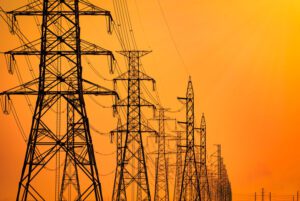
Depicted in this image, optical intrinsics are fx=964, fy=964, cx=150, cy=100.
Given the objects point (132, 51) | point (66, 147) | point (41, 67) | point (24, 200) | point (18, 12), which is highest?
point (132, 51)

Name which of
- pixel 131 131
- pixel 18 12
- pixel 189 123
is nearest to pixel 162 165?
pixel 189 123

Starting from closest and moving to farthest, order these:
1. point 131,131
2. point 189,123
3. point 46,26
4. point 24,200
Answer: point 24,200, point 46,26, point 131,131, point 189,123

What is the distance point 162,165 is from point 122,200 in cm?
2301

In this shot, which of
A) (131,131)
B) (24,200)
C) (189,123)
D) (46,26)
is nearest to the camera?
Result: (24,200)

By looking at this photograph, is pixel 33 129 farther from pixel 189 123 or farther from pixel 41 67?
pixel 189 123

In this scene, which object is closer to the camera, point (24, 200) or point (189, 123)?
point (24, 200)

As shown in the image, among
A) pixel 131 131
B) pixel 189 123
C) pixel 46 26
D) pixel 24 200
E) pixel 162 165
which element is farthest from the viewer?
pixel 162 165

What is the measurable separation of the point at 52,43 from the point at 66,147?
16.4 ft

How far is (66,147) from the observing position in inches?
1813

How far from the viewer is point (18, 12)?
159 feet

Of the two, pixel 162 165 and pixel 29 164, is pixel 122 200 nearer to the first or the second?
pixel 162 165

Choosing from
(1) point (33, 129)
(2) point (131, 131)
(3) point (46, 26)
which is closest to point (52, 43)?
(3) point (46, 26)

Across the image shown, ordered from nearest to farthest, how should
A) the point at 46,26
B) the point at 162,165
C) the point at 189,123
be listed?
the point at 46,26
the point at 189,123
the point at 162,165

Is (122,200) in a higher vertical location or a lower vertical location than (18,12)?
lower
